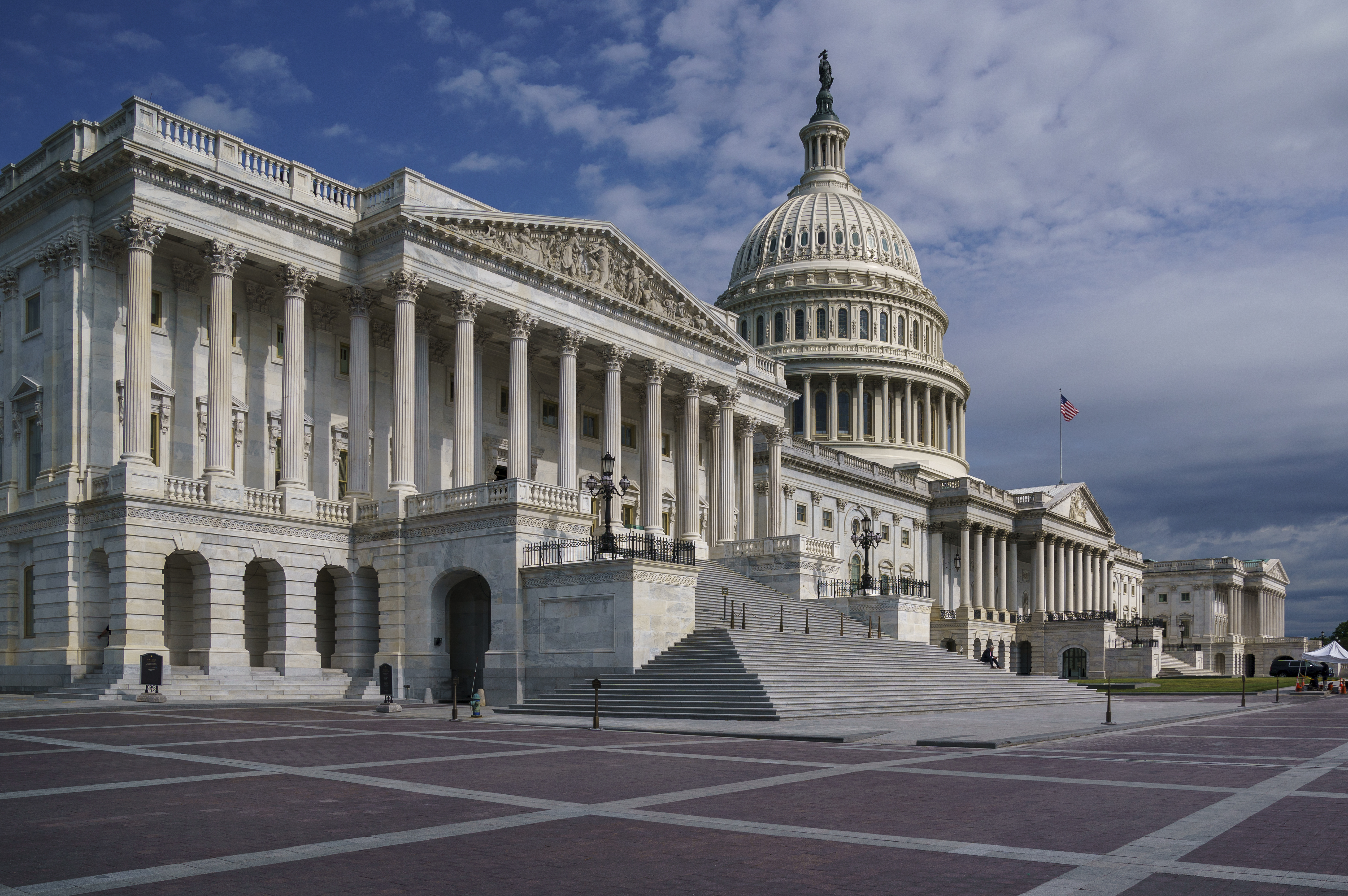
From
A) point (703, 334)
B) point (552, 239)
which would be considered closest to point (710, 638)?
point (552, 239)

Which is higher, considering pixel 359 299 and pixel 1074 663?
pixel 359 299

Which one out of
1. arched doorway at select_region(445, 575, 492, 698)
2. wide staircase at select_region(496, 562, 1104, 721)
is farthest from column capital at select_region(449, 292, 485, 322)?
wide staircase at select_region(496, 562, 1104, 721)

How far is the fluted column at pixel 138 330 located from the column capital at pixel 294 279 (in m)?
5.16

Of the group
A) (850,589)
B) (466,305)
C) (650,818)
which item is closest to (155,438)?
(466,305)

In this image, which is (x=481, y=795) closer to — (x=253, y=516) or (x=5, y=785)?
(x=5, y=785)

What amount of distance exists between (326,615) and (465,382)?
1110 centimetres

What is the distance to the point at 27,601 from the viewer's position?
43.3m

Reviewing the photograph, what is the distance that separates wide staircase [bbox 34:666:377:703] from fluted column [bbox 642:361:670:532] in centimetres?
1827

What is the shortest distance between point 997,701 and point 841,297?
88388 millimetres

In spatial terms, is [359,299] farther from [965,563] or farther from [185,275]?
[965,563]

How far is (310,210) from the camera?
47.0m

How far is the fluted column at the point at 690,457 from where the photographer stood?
62469mm

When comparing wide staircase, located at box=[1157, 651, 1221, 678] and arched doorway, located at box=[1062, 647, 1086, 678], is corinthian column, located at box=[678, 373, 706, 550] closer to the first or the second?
arched doorway, located at box=[1062, 647, 1086, 678]

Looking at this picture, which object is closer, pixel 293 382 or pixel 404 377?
pixel 293 382
